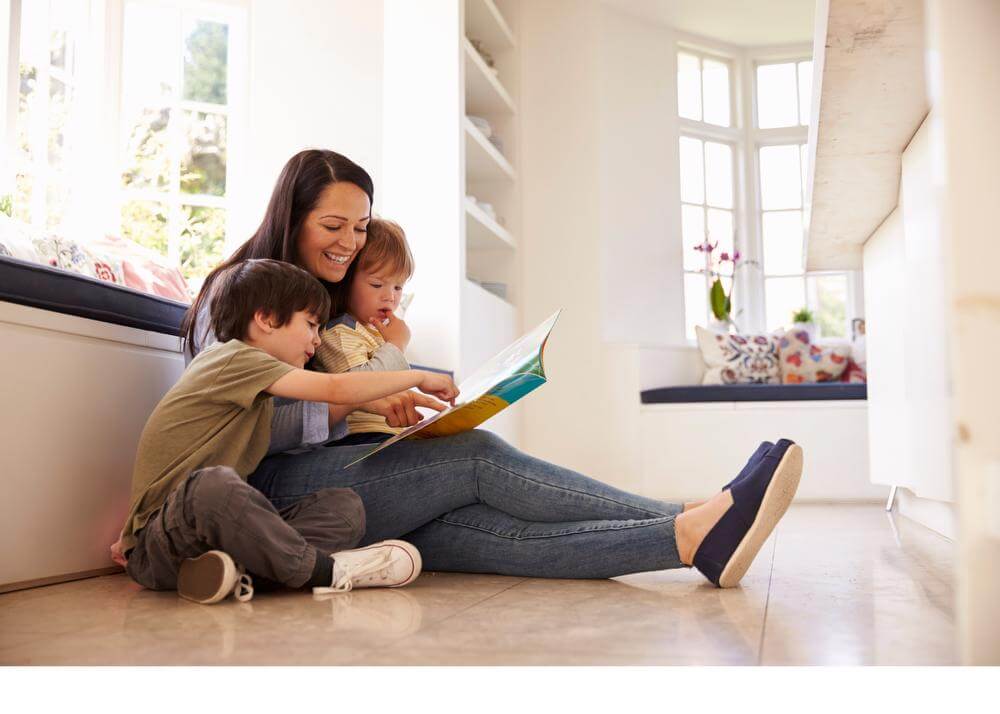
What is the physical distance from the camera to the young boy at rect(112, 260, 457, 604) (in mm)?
1355

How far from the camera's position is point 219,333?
1556 millimetres

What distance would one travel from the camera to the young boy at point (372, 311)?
1.77 meters

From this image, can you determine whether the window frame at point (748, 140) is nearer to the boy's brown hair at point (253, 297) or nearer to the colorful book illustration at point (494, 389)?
the colorful book illustration at point (494, 389)

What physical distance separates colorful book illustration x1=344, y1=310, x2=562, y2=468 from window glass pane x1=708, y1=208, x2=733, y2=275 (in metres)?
3.93

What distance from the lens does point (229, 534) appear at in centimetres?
134

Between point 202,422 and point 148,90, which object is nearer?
point 202,422

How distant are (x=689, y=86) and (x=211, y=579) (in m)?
4.67

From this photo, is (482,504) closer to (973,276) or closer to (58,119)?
(973,276)

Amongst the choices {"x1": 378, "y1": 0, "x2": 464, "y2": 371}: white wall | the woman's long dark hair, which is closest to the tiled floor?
the woman's long dark hair

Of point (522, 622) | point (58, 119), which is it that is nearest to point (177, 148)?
point (58, 119)

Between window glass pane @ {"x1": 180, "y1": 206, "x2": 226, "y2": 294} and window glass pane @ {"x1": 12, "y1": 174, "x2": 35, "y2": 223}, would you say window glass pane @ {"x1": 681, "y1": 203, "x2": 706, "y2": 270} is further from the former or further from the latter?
window glass pane @ {"x1": 12, "y1": 174, "x2": 35, "y2": 223}

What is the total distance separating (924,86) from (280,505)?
4.20ft
